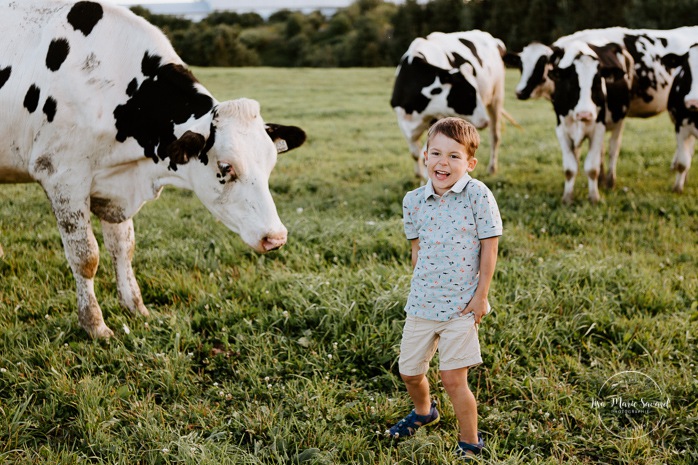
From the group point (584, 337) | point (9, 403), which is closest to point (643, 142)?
point (584, 337)

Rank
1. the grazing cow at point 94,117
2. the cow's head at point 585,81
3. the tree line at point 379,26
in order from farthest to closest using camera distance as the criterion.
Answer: the tree line at point 379,26 → the cow's head at point 585,81 → the grazing cow at point 94,117

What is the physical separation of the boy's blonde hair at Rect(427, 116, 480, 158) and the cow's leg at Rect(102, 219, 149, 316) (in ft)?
8.59

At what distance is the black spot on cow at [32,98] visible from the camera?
13.0 feet

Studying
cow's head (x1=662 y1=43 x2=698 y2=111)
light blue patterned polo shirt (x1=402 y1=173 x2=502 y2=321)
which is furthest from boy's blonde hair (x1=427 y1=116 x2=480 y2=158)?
cow's head (x1=662 y1=43 x2=698 y2=111)

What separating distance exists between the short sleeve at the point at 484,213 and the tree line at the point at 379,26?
3963 cm

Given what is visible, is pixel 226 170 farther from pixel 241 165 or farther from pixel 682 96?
pixel 682 96

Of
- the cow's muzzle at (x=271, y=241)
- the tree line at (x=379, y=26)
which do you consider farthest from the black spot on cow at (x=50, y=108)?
the tree line at (x=379, y=26)

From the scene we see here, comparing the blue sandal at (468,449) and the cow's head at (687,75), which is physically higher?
the cow's head at (687,75)

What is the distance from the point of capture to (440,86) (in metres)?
8.20

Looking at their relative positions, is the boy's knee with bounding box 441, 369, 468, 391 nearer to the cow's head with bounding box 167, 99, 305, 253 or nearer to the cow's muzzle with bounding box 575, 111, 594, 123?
the cow's head with bounding box 167, 99, 305, 253

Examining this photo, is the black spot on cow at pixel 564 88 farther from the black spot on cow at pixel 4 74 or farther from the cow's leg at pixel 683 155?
the black spot on cow at pixel 4 74

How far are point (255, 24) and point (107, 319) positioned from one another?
191ft

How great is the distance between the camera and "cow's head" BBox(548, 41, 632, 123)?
710 cm

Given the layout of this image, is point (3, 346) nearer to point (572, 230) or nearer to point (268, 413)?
point (268, 413)
